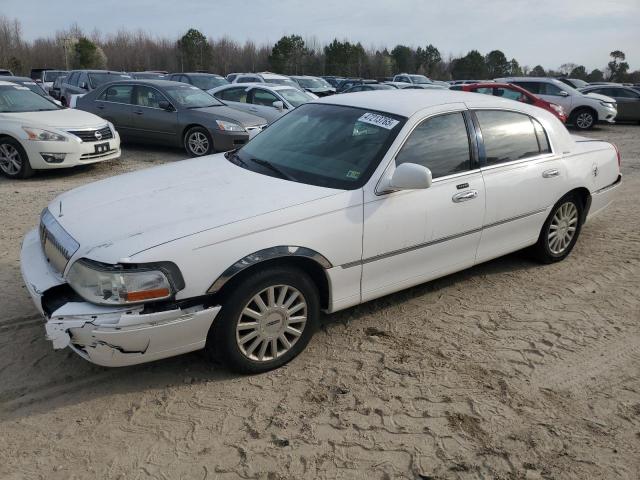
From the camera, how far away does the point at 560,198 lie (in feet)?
16.3

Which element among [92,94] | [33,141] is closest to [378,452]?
[33,141]

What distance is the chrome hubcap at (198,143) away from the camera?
10398 millimetres

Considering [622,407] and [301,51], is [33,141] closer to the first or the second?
[622,407]

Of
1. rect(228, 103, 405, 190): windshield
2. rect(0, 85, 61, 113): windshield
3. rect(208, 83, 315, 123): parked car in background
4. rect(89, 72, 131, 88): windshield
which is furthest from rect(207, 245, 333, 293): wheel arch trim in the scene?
rect(89, 72, 131, 88): windshield

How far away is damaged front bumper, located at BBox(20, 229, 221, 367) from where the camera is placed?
286cm

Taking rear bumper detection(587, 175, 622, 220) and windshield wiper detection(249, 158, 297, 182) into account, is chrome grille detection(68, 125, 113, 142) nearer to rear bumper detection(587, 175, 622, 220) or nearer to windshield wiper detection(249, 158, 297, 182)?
windshield wiper detection(249, 158, 297, 182)

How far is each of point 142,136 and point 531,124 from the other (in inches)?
327

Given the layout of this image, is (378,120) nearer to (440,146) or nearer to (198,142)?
(440,146)

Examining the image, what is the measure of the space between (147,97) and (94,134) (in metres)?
2.45

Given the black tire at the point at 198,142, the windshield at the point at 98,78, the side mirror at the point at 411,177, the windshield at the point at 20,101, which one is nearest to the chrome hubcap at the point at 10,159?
the windshield at the point at 20,101

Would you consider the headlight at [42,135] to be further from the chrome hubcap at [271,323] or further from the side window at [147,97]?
the chrome hubcap at [271,323]

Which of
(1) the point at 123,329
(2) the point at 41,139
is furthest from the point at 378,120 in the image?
(2) the point at 41,139

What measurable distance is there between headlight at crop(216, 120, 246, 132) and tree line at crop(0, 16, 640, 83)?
3875 cm

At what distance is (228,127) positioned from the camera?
33.6ft
